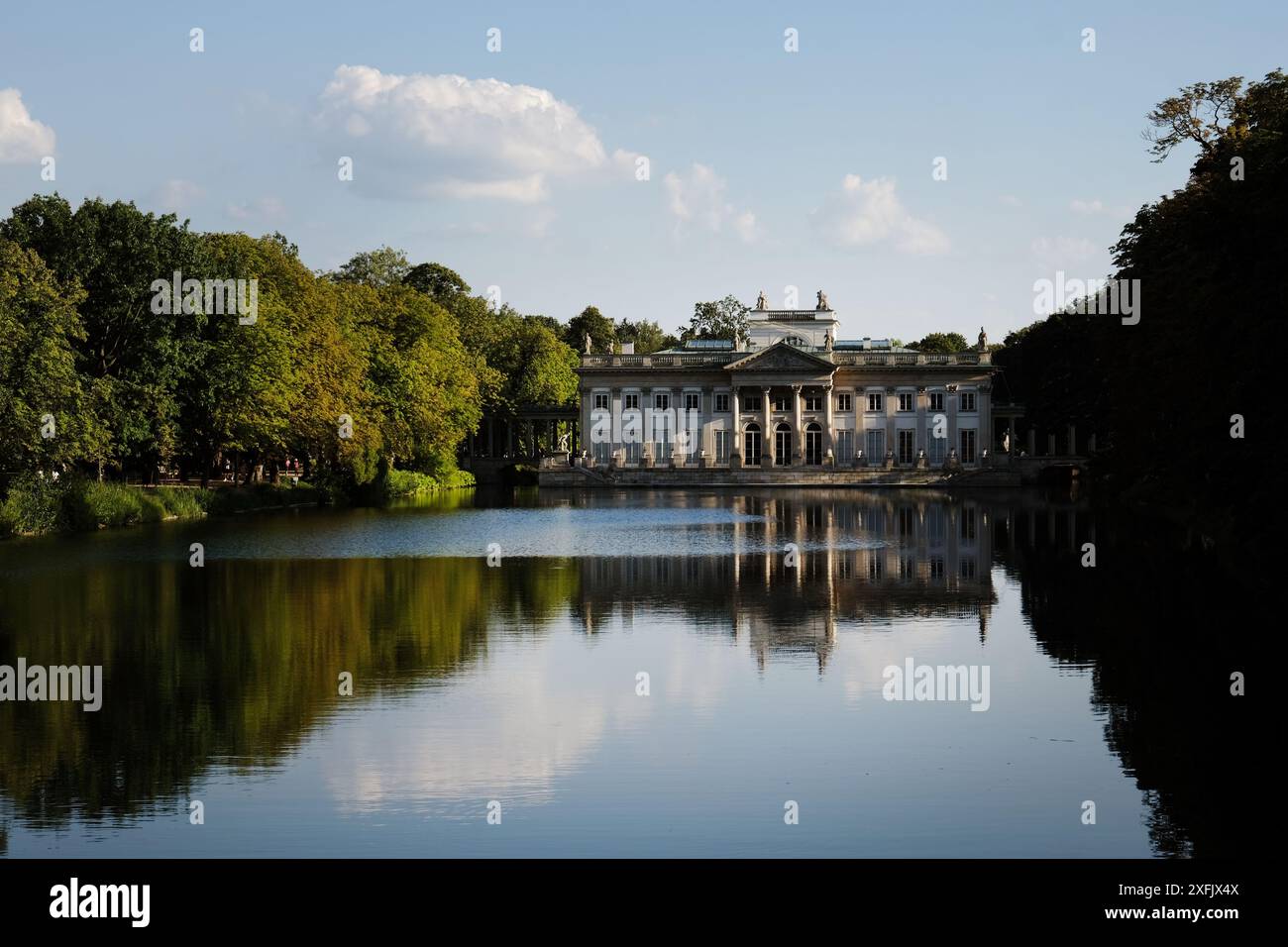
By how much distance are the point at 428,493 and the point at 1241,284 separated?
210ft

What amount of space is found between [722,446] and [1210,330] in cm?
8082

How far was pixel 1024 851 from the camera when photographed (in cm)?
1080

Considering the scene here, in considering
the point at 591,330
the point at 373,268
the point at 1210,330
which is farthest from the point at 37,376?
the point at 591,330

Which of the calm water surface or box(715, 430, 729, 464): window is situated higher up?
box(715, 430, 729, 464): window

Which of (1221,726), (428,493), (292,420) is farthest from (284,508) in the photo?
(1221,726)

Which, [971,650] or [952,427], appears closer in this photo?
[971,650]

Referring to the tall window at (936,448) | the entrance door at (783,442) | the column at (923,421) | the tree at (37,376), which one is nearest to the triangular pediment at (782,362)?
the entrance door at (783,442)

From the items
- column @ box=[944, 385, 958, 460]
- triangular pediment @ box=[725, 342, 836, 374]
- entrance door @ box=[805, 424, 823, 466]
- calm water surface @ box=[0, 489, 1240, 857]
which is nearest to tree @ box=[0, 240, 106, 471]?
calm water surface @ box=[0, 489, 1240, 857]

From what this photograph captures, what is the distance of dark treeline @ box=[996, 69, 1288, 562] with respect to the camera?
2484cm

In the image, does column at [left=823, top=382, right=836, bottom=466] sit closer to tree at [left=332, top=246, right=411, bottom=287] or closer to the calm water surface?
tree at [left=332, top=246, right=411, bottom=287]

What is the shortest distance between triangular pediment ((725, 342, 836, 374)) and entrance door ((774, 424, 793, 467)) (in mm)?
4579

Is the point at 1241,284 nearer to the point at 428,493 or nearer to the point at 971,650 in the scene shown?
the point at 971,650

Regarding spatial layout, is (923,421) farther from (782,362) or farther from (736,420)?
(736,420)
